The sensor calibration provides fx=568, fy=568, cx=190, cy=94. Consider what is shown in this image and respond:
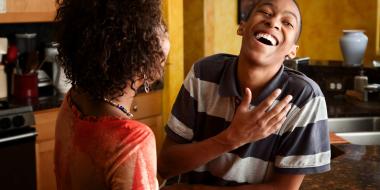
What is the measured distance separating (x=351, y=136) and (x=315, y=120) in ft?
6.32

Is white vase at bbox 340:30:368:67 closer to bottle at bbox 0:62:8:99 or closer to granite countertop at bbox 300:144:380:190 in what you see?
granite countertop at bbox 300:144:380:190

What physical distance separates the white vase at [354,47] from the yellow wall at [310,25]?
50 cm

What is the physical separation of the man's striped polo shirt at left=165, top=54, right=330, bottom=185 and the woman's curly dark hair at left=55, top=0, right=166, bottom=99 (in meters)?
0.51

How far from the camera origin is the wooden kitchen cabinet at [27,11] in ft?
11.3

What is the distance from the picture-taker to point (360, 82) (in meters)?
3.92

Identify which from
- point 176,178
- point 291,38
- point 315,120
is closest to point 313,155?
point 315,120

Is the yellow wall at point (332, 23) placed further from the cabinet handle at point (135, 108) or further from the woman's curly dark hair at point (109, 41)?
the woman's curly dark hair at point (109, 41)

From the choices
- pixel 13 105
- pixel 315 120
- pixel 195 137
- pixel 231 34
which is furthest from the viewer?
pixel 231 34

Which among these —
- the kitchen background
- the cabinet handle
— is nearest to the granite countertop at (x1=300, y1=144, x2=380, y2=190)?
the kitchen background

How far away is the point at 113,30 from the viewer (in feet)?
3.40

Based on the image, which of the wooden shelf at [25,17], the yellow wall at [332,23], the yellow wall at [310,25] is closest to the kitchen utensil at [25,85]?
the wooden shelf at [25,17]

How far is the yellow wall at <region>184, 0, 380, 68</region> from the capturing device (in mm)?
4719

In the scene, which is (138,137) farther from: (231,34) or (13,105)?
(231,34)

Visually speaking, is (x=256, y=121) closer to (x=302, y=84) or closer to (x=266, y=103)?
(x=266, y=103)
